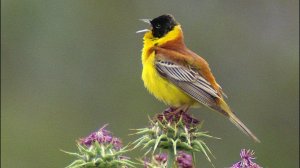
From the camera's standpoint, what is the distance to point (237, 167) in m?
9.05

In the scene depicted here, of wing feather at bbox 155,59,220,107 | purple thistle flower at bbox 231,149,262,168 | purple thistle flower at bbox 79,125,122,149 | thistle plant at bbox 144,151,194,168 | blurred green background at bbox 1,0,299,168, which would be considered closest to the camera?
purple thistle flower at bbox 231,149,262,168

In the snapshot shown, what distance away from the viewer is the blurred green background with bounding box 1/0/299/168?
22953 mm

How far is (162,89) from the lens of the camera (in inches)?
441

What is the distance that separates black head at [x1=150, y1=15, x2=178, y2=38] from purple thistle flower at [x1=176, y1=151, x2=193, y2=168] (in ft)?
7.44

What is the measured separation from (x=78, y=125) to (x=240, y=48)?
439cm

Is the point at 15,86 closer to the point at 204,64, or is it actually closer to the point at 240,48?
the point at 240,48

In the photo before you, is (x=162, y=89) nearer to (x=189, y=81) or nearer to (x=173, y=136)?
(x=189, y=81)

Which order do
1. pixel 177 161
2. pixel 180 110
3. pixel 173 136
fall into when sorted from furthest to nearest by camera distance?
1. pixel 180 110
2. pixel 173 136
3. pixel 177 161

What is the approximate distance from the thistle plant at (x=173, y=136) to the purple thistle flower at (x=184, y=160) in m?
0.03

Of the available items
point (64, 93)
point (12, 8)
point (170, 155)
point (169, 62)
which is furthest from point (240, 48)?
point (170, 155)

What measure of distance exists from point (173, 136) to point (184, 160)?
0.23 meters

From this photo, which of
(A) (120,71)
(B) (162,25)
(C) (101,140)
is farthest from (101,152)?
(A) (120,71)

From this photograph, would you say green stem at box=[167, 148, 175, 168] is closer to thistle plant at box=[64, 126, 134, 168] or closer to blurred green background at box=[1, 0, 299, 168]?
thistle plant at box=[64, 126, 134, 168]

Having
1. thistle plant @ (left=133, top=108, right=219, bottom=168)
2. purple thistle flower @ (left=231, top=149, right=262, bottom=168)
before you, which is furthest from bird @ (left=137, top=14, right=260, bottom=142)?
purple thistle flower @ (left=231, top=149, right=262, bottom=168)
